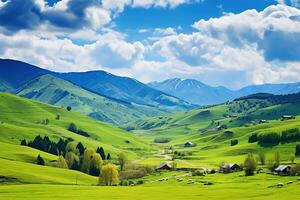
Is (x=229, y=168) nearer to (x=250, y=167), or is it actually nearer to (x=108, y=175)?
(x=250, y=167)

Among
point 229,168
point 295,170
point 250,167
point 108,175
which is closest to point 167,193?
point 108,175

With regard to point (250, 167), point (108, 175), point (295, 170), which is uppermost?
point (250, 167)

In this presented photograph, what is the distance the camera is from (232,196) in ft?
369

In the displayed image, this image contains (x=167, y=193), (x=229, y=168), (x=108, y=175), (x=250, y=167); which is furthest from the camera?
(x=229, y=168)

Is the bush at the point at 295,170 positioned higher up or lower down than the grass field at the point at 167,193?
higher up

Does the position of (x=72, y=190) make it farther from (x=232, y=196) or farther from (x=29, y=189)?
(x=232, y=196)

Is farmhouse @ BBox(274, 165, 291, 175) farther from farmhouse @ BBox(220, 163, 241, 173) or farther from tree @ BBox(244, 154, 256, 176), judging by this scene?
farmhouse @ BBox(220, 163, 241, 173)

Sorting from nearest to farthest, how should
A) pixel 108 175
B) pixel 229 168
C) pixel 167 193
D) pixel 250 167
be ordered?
pixel 167 193 < pixel 250 167 < pixel 108 175 < pixel 229 168

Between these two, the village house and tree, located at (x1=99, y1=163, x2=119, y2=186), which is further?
the village house

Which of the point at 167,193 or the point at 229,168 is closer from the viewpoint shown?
the point at 167,193

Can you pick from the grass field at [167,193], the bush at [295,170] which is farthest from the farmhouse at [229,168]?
the grass field at [167,193]

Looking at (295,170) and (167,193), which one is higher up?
(295,170)

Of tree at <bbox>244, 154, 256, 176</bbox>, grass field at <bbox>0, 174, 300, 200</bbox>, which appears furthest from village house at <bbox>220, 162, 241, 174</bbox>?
grass field at <bbox>0, 174, 300, 200</bbox>

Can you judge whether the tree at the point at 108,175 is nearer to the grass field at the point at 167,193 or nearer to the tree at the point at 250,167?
the grass field at the point at 167,193
